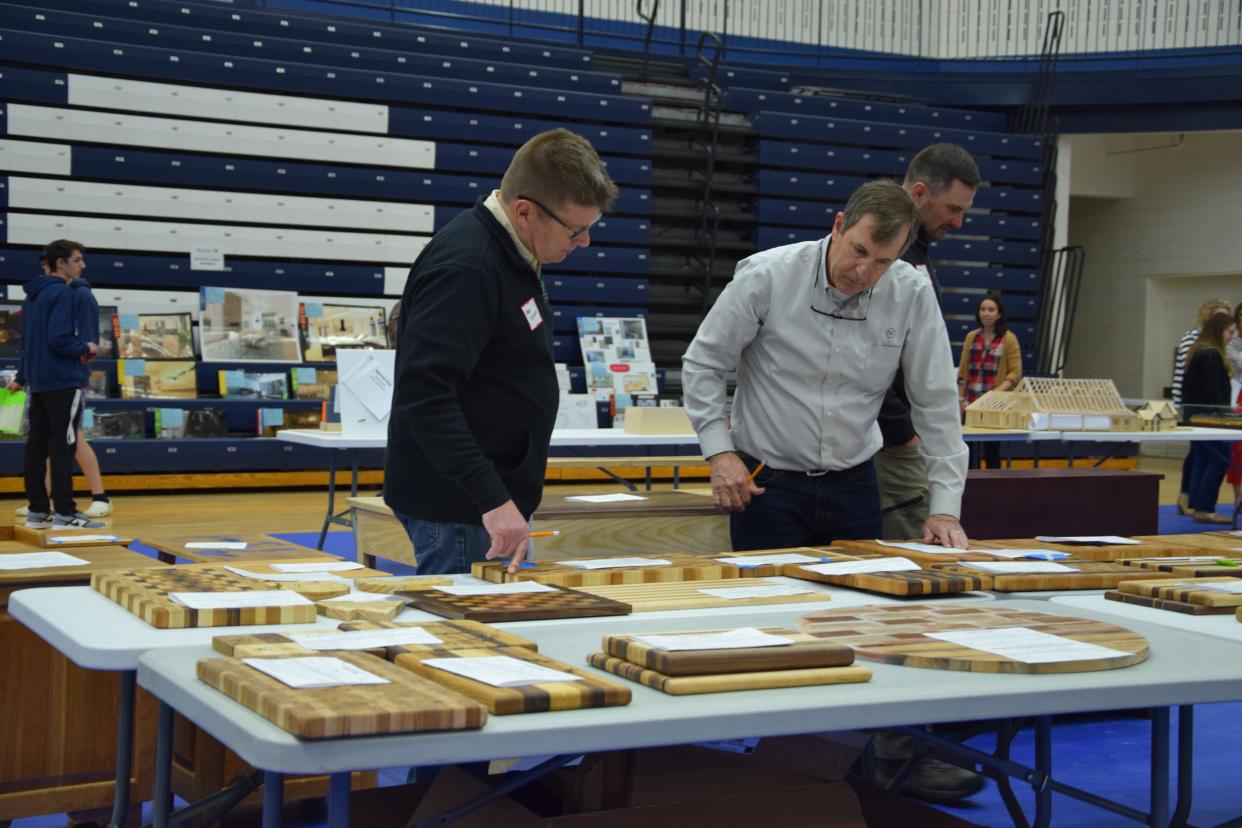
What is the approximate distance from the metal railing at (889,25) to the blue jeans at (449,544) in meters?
11.0

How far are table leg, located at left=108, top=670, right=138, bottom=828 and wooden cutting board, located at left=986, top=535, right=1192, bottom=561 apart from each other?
166 centimetres

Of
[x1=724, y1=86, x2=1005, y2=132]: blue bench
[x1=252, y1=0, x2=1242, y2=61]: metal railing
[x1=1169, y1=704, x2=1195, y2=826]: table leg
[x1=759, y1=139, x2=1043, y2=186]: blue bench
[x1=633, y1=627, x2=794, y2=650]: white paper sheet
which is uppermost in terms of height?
[x1=252, y1=0, x2=1242, y2=61]: metal railing

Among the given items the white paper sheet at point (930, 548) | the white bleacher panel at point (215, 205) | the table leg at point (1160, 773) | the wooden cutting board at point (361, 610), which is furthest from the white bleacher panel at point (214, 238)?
the table leg at point (1160, 773)

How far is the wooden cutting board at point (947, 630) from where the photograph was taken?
1.55m

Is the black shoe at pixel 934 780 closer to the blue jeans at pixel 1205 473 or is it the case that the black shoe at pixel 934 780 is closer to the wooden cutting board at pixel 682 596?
the wooden cutting board at pixel 682 596

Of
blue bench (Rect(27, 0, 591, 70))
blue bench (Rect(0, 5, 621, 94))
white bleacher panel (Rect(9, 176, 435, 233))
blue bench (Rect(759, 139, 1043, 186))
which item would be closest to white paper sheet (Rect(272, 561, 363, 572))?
white bleacher panel (Rect(9, 176, 435, 233))

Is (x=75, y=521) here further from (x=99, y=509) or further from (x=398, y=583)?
(x=398, y=583)

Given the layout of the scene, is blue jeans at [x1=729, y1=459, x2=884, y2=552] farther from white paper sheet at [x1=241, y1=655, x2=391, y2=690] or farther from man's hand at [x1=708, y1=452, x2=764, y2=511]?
white paper sheet at [x1=241, y1=655, x2=391, y2=690]

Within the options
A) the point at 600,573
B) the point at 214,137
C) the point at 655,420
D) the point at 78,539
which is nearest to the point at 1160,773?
the point at 600,573

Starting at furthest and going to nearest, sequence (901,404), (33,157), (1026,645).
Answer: (33,157) → (901,404) → (1026,645)

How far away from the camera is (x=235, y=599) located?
182 cm

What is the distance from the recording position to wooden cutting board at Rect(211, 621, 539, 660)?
1476mm

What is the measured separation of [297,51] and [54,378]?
429cm

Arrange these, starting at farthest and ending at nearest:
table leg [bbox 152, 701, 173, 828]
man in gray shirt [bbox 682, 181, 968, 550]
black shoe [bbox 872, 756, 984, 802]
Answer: black shoe [bbox 872, 756, 984, 802], man in gray shirt [bbox 682, 181, 968, 550], table leg [bbox 152, 701, 173, 828]
